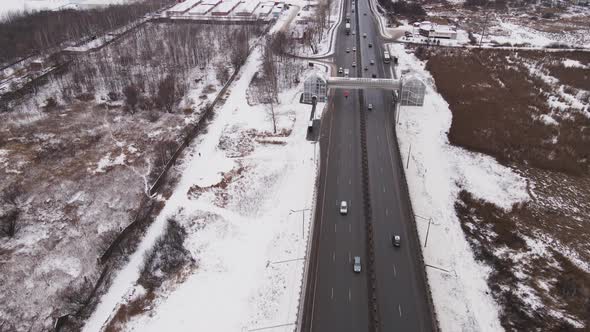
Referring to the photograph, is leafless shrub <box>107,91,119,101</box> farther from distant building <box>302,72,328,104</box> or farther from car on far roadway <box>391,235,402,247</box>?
car on far roadway <box>391,235,402,247</box>

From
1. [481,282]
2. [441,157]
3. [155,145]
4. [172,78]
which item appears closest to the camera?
[481,282]

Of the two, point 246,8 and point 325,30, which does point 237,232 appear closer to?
point 325,30

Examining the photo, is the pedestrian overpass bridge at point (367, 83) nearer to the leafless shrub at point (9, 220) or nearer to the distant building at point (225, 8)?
the leafless shrub at point (9, 220)

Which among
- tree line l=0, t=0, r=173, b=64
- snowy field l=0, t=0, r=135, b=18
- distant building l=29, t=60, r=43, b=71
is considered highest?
snowy field l=0, t=0, r=135, b=18

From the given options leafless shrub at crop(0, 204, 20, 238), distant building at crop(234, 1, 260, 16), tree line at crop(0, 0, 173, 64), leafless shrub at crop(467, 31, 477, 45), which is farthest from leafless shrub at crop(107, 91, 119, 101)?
leafless shrub at crop(467, 31, 477, 45)

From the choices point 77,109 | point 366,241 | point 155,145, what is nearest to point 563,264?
point 366,241

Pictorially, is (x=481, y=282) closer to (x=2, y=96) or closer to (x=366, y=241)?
(x=366, y=241)

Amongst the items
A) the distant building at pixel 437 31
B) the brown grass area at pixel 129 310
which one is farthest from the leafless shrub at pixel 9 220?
the distant building at pixel 437 31
